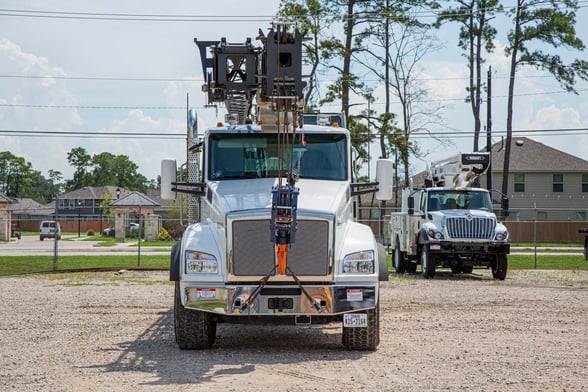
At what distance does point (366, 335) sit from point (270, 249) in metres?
1.52

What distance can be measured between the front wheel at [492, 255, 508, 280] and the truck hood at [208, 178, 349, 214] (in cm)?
1249

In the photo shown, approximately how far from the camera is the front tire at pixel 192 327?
31.1ft

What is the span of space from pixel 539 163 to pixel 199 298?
50.8m

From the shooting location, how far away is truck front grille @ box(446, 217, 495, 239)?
71.1 feet

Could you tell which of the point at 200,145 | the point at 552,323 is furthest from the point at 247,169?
the point at 552,323

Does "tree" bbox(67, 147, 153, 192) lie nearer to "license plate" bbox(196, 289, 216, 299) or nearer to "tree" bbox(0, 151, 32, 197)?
"tree" bbox(0, 151, 32, 197)

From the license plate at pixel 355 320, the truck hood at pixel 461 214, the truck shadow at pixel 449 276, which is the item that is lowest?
the truck shadow at pixel 449 276

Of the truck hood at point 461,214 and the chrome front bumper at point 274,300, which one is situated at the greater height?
the truck hood at point 461,214

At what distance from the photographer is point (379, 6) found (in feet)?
126

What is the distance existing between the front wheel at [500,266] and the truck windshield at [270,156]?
1236 cm

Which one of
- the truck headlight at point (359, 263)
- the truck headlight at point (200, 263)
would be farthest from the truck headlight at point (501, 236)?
the truck headlight at point (200, 263)

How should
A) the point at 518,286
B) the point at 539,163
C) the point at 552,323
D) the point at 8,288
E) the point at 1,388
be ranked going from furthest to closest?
the point at 539,163, the point at 518,286, the point at 8,288, the point at 552,323, the point at 1,388

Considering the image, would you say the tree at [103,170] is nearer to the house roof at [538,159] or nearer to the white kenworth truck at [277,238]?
the house roof at [538,159]

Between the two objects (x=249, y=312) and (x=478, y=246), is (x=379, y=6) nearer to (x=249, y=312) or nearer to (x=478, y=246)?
(x=478, y=246)
